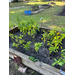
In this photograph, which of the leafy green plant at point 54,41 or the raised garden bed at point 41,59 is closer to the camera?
the raised garden bed at point 41,59

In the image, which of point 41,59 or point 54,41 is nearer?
point 54,41

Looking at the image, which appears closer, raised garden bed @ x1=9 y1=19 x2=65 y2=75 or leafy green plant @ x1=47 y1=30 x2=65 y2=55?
raised garden bed @ x1=9 y1=19 x2=65 y2=75

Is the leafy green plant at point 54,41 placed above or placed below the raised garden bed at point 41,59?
above

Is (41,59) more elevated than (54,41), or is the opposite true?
(54,41)

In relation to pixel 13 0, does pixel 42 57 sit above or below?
below

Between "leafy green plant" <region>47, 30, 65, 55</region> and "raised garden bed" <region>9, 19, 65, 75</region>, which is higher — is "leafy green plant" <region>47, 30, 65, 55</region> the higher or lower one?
the higher one
